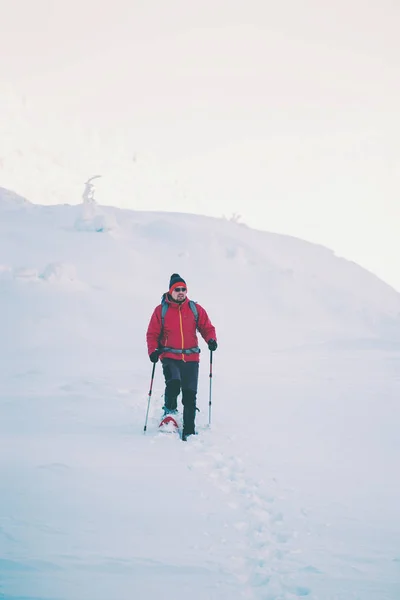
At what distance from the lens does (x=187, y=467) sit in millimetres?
4672

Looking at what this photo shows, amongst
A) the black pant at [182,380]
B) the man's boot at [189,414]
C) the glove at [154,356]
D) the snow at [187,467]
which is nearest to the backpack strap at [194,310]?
the black pant at [182,380]

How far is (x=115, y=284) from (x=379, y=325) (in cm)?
1276

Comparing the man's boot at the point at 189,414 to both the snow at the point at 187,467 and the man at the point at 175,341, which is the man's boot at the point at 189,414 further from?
the snow at the point at 187,467

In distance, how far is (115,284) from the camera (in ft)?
59.4

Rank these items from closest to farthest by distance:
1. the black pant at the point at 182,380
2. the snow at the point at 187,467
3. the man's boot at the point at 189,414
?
the snow at the point at 187,467 → the man's boot at the point at 189,414 → the black pant at the point at 182,380

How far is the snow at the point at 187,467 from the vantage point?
292 cm

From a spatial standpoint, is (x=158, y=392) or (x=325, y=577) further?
(x=158, y=392)

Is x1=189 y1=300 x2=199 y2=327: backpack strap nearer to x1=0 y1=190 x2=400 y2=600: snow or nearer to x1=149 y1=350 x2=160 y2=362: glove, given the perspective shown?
x1=149 y1=350 x2=160 y2=362: glove

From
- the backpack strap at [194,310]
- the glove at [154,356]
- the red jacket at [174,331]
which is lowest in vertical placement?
the glove at [154,356]

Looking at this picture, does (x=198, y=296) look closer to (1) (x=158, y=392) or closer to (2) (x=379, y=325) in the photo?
(2) (x=379, y=325)

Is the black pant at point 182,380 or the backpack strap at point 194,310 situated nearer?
the black pant at point 182,380

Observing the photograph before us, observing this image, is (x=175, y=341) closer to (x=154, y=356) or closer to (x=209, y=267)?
(x=154, y=356)

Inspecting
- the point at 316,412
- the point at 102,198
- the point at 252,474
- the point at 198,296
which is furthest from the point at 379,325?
the point at 102,198

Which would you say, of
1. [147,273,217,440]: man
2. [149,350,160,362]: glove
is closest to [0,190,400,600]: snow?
[147,273,217,440]: man
